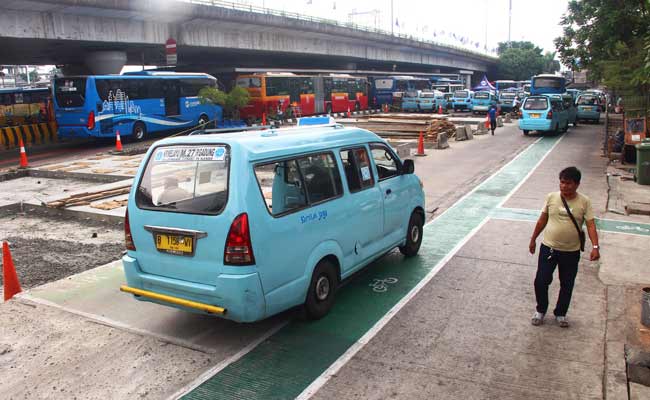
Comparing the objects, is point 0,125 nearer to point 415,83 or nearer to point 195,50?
point 195,50

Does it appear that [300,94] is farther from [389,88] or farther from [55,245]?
[55,245]

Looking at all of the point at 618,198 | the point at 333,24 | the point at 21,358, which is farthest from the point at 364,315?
the point at 333,24

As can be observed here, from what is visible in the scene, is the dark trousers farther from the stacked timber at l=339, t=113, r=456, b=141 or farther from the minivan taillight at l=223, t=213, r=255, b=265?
the stacked timber at l=339, t=113, r=456, b=141

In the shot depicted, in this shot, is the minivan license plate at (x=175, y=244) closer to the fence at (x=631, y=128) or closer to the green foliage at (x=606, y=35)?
the green foliage at (x=606, y=35)

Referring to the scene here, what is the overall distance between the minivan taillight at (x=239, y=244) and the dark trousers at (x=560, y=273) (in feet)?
9.48

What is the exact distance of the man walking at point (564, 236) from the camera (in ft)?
17.2

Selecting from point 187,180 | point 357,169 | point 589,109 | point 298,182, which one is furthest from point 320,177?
point 589,109

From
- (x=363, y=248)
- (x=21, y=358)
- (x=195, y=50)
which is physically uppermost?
(x=195, y=50)

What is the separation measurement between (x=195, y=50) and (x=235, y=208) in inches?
1232

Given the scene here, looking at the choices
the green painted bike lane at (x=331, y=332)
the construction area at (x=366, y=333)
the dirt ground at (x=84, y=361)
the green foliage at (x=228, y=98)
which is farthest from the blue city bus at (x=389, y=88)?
the dirt ground at (x=84, y=361)

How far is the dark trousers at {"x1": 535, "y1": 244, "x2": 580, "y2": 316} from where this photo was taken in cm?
536

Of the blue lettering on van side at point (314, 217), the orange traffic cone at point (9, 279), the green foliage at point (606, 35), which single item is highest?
the green foliage at point (606, 35)

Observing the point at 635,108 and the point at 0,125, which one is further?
the point at 0,125

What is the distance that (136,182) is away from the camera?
5.54 m
